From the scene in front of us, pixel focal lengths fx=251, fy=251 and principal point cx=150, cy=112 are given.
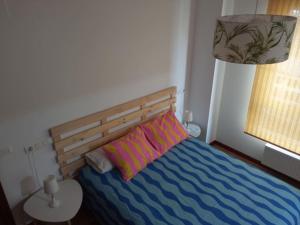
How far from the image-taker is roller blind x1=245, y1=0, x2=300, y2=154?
8.82 feet

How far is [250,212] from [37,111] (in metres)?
2.02

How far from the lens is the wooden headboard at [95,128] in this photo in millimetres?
2410

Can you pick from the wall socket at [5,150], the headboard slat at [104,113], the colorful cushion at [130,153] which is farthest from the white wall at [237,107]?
the wall socket at [5,150]

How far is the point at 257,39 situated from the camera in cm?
132

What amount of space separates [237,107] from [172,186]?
1.64 meters

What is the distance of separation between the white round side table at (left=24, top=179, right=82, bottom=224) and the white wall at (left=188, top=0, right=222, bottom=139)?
195 centimetres

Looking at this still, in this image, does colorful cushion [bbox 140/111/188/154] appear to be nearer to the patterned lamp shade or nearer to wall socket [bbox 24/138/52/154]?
wall socket [bbox 24/138/52/154]


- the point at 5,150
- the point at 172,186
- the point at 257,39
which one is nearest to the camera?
the point at 257,39

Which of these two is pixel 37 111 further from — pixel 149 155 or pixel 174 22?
pixel 174 22

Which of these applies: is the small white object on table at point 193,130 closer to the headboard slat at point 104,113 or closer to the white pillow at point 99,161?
the headboard slat at point 104,113

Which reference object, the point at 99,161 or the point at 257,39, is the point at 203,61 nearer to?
the point at 99,161

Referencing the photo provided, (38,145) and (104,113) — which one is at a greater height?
(104,113)

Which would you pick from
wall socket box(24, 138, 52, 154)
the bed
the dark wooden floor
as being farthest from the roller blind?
wall socket box(24, 138, 52, 154)

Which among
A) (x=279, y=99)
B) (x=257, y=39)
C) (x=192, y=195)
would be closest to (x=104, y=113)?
(x=192, y=195)
